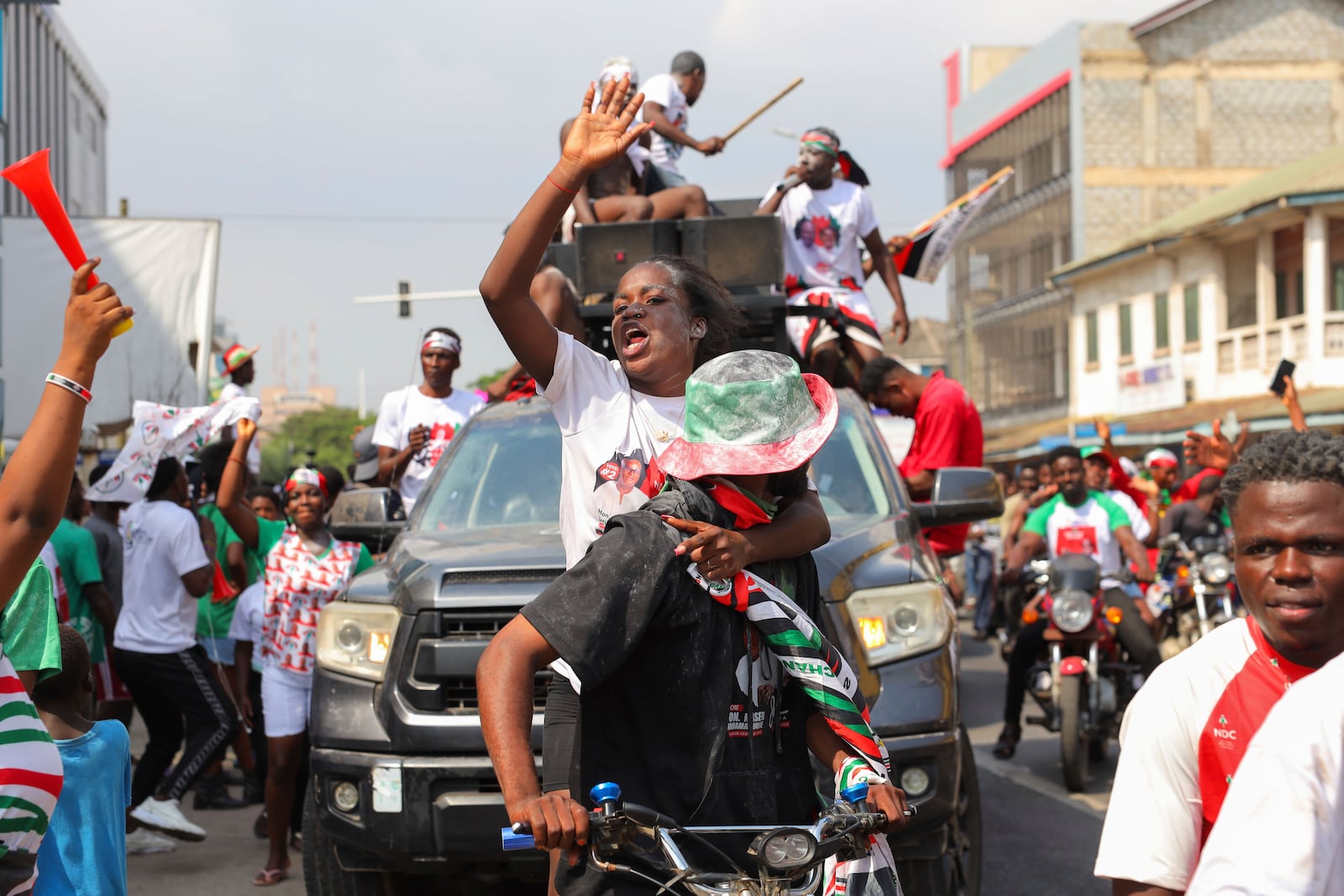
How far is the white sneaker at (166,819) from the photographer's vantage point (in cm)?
751

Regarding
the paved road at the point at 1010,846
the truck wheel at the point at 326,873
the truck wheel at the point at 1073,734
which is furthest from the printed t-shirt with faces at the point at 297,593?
the truck wheel at the point at 1073,734

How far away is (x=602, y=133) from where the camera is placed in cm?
361

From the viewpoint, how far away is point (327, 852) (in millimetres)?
5711

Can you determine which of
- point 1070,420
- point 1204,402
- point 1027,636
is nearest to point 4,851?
point 1027,636

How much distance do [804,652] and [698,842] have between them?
42 cm

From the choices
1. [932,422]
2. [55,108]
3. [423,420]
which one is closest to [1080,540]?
[932,422]

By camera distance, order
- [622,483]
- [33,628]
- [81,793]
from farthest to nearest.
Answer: [622,483] → [81,793] → [33,628]

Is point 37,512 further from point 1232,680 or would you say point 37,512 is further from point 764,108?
point 764,108

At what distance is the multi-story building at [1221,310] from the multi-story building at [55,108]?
27.8 metres

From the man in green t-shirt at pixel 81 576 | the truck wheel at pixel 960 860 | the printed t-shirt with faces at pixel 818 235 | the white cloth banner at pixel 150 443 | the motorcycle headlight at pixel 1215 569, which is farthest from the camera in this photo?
the motorcycle headlight at pixel 1215 569

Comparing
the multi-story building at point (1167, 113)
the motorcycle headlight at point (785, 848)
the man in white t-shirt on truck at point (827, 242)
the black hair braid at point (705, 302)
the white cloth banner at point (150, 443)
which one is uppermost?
the multi-story building at point (1167, 113)

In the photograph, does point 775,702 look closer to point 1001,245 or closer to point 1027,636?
point 1027,636

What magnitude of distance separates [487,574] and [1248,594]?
3.37 metres

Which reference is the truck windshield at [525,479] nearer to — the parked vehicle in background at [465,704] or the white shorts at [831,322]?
the parked vehicle in background at [465,704]
